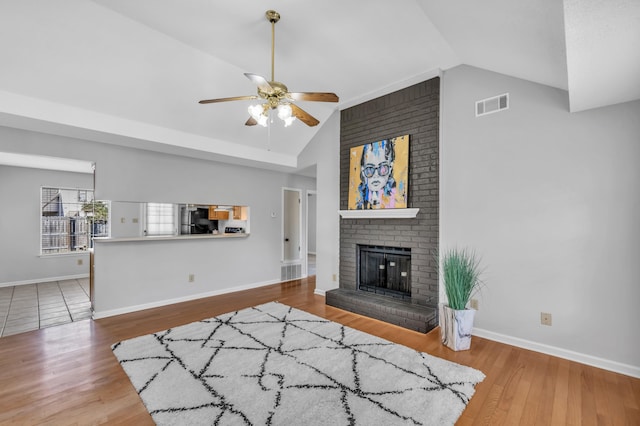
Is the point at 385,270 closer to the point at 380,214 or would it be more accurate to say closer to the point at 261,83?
the point at 380,214

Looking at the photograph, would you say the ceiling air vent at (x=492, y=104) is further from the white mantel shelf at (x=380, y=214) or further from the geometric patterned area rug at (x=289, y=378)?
the geometric patterned area rug at (x=289, y=378)

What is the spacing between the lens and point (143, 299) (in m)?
4.31

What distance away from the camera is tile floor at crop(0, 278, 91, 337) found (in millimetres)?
3715

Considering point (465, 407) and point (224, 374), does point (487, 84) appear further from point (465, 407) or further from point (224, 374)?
point (224, 374)

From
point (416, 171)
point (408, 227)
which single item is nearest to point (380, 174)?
point (416, 171)

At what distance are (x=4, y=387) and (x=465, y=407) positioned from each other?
3.58 metres

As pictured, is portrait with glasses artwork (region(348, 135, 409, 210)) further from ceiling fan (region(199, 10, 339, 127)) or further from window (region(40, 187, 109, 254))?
window (region(40, 187, 109, 254))

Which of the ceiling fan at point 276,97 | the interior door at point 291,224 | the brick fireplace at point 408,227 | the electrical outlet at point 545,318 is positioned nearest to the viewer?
the ceiling fan at point 276,97

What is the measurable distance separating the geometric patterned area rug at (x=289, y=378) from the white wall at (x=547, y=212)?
3.60 ft

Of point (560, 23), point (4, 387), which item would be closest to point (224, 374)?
point (4, 387)

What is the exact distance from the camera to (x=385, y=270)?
425 cm

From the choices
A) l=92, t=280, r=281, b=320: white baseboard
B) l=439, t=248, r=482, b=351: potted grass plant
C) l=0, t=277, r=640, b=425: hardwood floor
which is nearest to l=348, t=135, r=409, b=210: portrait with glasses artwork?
l=439, t=248, r=482, b=351: potted grass plant

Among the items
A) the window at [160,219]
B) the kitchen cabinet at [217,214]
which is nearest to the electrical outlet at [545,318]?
the kitchen cabinet at [217,214]

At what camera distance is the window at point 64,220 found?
627cm
